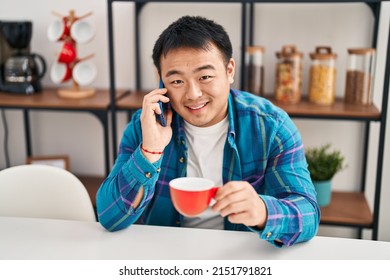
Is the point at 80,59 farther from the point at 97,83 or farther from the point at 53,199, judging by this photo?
the point at 53,199

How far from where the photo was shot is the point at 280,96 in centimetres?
225

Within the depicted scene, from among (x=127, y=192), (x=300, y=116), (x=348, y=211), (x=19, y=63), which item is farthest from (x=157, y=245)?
(x=19, y=63)

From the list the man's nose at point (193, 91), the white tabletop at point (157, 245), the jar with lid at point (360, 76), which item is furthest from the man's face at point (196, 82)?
the jar with lid at point (360, 76)

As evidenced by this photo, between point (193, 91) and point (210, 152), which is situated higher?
point (193, 91)

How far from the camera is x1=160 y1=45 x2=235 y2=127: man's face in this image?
4.26ft

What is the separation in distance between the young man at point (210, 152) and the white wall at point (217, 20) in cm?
92

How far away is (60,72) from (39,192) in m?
1.06

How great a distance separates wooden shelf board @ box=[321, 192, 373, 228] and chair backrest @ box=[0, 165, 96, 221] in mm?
1181

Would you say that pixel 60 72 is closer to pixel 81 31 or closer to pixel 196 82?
pixel 81 31

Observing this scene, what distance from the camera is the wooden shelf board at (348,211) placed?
222 cm

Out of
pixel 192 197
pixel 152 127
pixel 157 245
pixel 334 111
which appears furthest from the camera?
pixel 334 111

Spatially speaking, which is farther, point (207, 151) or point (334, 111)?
point (334, 111)

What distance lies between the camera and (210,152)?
1.50 m
